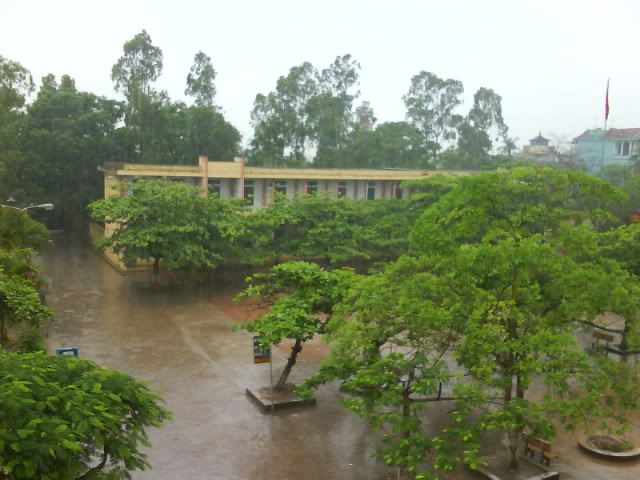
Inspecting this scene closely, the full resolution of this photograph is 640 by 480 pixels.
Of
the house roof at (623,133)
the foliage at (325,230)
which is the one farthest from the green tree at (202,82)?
the house roof at (623,133)

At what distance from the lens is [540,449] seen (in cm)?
1314

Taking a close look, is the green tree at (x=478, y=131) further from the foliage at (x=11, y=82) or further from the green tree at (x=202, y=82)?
the foliage at (x=11, y=82)

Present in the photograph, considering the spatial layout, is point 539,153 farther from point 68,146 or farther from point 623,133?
point 68,146

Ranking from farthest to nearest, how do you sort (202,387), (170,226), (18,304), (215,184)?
(215,184)
(170,226)
(202,387)
(18,304)

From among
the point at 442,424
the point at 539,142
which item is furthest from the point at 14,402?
the point at 539,142

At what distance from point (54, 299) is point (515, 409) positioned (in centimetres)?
2050

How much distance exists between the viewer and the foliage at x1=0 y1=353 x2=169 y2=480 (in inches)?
276

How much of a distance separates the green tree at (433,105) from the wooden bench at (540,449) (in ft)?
134

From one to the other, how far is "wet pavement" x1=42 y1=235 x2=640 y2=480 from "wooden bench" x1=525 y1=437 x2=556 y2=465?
29 cm

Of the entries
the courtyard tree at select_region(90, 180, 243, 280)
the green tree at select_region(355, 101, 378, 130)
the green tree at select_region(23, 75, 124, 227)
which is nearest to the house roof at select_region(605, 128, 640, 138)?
the green tree at select_region(355, 101, 378, 130)

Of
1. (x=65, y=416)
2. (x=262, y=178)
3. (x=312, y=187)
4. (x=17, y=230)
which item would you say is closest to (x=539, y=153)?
(x=312, y=187)

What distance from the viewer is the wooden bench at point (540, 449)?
13000 millimetres

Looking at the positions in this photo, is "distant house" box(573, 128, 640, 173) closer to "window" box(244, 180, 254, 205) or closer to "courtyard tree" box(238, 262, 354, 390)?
"window" box(244, 180, 254, 205)

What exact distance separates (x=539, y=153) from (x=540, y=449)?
46.8m
